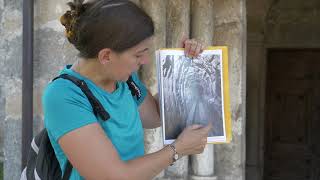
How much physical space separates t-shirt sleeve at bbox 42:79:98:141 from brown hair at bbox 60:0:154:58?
0.32 ft

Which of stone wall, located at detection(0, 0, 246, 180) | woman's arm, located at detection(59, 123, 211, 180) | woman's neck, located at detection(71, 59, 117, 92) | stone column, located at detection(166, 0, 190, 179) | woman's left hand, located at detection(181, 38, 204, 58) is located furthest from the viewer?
stone column, located at detection(166, 0, 190, 179)

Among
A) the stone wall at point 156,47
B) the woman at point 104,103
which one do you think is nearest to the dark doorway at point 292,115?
the stone wall at point 156,47

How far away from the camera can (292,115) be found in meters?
5.04

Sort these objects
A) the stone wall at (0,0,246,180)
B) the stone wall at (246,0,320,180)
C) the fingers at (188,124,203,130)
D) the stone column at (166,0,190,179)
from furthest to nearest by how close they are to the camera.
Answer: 1. the stone wall at (246,0,320,180)
2. the stone column at (166,0,190,179)
3. the stone wall at (0,0,246,180)
4. the fingers at (188,124,203,130)

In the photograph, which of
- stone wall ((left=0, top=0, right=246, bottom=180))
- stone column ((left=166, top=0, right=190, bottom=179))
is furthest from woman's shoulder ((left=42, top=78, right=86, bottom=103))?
stone column ((left=166, top=0, right=190, bottom=179))

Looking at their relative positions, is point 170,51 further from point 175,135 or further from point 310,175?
point 310,175

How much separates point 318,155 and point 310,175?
20 cm

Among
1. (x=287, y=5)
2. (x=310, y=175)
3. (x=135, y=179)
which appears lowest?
(x=310, y=175)

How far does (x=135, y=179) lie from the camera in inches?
42.4

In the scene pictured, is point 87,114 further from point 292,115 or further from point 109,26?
point 292,115

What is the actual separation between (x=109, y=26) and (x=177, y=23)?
1.44m

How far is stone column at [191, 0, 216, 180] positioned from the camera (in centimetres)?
249

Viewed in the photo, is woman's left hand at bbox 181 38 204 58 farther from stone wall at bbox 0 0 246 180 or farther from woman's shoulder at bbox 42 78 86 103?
stone wall at bbox 0 0 246 180

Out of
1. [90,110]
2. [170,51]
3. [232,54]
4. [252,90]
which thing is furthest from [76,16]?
[252,90]
